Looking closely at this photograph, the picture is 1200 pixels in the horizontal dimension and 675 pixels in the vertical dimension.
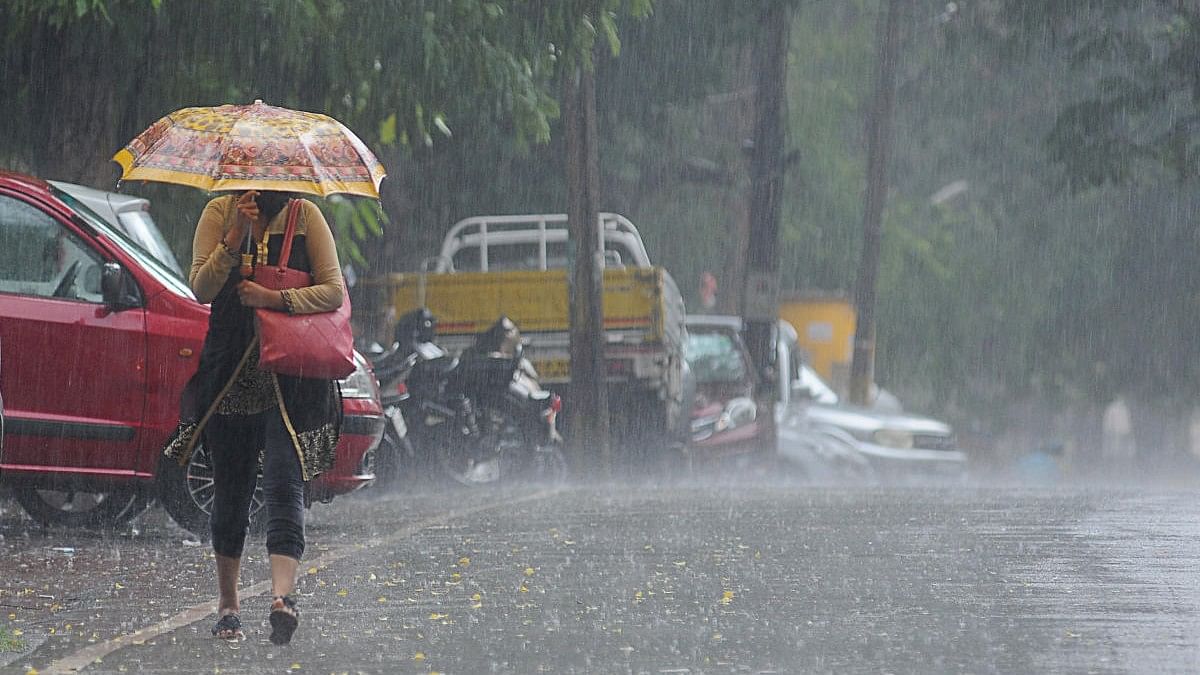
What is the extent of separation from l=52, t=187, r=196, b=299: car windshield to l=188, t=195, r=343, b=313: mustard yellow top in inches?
159

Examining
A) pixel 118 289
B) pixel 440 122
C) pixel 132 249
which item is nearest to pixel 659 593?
pixel 118 289

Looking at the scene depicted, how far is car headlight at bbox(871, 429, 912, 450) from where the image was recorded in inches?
966

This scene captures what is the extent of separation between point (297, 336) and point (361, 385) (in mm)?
4900

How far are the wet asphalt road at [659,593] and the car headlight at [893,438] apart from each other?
9707mm

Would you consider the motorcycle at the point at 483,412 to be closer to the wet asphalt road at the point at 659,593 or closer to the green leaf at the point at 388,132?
the green leaf at the point at 388,132

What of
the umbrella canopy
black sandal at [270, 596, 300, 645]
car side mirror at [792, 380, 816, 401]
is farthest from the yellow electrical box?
black sandal at [270, 596, 300, 645]

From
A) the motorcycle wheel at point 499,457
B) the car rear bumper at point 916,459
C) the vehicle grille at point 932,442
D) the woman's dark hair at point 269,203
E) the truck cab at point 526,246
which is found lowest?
the car rear bumper at point 916,459

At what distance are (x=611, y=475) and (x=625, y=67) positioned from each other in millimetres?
7823

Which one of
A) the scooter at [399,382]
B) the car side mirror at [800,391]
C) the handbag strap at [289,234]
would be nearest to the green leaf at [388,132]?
the scooter at [399,382]

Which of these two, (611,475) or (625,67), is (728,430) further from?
(625,67)

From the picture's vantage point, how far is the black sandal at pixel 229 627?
26.4 feet

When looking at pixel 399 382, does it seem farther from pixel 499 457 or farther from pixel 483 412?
pixel 499 457

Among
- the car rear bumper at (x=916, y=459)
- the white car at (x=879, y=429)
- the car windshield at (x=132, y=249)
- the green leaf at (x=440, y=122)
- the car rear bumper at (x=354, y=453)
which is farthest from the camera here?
the white car at (x=879, y=429)

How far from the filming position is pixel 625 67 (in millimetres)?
30656
